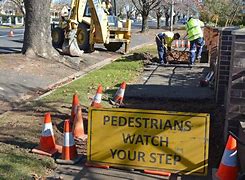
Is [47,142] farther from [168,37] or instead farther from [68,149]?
[168,37]

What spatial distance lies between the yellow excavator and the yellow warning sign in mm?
12331

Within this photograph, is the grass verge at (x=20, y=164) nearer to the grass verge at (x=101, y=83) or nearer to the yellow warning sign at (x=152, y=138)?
the yellow warning sign at (x=152, y=138)

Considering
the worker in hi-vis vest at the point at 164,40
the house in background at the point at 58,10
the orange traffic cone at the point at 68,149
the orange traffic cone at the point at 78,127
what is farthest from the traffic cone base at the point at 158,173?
the house in background at the point at 58,10

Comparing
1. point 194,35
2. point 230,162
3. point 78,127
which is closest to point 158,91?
point 78,127

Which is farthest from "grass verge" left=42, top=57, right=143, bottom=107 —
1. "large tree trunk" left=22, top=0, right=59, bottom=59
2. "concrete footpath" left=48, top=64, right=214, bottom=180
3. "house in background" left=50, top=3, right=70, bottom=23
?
"house in background" left=50, top=3, right=70, bottom=23

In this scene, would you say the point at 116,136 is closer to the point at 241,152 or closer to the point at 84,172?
the point at 84,172

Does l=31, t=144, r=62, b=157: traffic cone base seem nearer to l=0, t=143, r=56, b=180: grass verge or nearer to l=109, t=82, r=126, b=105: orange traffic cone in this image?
l=0, t=143, r=56, b=180: grass verge

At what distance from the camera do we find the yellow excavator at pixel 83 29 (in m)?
17.6

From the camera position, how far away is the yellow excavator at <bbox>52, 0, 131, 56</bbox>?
17.6 meters

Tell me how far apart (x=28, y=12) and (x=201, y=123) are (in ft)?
37.5

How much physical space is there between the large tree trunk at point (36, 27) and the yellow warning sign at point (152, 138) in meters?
10.4

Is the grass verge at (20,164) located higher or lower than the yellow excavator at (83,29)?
lower

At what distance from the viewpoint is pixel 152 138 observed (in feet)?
16.7

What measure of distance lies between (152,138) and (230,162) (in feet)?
3.02
